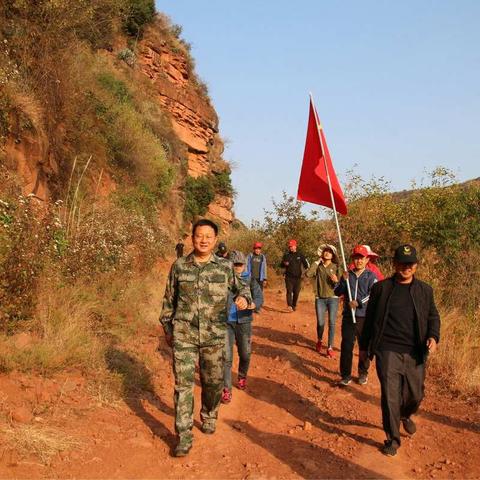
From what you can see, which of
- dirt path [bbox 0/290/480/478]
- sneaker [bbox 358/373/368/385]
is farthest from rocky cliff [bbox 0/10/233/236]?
sneaker [bbox 358/373/368/385]

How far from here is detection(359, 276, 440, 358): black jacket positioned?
4613 mm

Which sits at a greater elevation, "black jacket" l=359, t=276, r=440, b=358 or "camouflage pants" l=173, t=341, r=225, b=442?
"black jacket" l=359, t=276, r=440, b=358

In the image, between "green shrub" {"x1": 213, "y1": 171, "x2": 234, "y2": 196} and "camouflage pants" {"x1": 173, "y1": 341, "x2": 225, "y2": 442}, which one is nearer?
"camouflage pants" {"x1": 173, "y1": 341, "x2": 225, "y2": 442}

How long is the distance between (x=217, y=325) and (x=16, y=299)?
9.51 feet

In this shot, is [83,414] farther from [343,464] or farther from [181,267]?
[343,464]

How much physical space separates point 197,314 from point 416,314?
2.04 metres

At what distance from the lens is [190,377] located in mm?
4492

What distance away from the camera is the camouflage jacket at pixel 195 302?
14.9ft

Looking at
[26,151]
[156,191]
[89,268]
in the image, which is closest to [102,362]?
[89,268]

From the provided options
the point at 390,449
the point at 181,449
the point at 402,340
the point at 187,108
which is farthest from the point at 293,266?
the point at 187,108

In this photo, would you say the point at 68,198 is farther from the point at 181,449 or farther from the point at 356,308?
the point at 181,449

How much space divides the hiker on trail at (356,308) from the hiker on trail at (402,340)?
203 centimetres

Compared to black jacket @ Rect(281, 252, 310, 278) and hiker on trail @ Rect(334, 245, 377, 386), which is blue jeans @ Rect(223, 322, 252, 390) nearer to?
hiker on trail @ Rect(334, 245, 377, 386)

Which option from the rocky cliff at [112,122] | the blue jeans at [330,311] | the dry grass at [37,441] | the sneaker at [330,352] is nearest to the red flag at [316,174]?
the blue jeans at [330,311]
